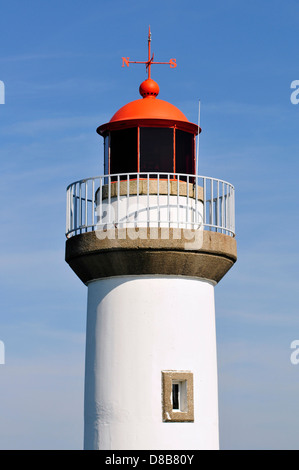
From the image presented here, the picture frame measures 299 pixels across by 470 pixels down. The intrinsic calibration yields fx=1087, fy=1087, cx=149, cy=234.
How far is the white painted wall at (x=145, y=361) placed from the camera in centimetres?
1886

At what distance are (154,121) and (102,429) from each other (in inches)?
221

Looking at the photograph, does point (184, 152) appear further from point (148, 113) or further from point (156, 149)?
point (148, 113)

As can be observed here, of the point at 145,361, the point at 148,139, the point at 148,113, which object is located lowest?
the point at 145,361

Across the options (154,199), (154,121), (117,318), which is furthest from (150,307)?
(154,121)

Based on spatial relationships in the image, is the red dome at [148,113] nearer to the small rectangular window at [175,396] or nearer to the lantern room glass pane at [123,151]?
the lantern room glass pane at [123,151]

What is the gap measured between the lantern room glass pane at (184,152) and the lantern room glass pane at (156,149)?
147 millimetres

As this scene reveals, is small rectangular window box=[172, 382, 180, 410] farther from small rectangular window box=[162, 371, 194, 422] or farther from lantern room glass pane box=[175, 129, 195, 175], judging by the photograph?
lantern room glass pane box=[175, 129, 195, 175]

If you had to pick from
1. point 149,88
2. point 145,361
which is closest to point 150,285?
point 145,361

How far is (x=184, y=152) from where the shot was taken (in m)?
20.2

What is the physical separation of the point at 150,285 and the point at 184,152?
A: 267cm

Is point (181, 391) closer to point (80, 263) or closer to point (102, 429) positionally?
point (102, 429)

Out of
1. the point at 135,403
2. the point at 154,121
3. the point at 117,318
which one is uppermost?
the point at 154,121

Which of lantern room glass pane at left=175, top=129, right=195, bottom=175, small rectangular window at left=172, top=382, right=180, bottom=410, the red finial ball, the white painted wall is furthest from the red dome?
small rectangular window at left=172, top=382, right=180, bottom=410

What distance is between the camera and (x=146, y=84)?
20.6 meters
